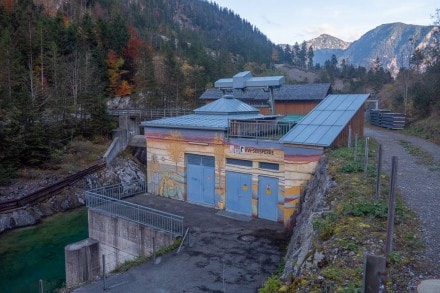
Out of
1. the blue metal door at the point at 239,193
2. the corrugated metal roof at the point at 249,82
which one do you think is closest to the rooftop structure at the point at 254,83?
the corrugated metal roof at the point at 249,82

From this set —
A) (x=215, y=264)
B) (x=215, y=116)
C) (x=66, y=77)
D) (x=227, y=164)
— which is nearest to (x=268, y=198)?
(x=227, y=164)

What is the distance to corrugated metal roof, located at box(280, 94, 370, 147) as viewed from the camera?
14852 millimetres

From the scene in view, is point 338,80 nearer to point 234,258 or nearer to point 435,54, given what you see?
point 435,54

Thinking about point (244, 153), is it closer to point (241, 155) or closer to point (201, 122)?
point (241, 155)

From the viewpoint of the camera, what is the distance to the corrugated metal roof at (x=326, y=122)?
14.9 meters

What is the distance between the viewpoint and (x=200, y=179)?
63.3 feet

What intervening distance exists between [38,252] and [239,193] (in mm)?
11578

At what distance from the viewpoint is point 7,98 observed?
28.9 m

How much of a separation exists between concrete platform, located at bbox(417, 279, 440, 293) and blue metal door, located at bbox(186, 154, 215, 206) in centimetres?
1403

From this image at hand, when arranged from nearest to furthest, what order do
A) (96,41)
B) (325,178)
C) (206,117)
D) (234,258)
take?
1. (325,178)
2. (234,258)
3. (206,117)
4. (96,41)

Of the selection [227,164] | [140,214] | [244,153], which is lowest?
[140,214]

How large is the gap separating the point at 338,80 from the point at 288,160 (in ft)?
241

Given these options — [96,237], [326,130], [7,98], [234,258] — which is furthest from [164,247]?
[7,98]

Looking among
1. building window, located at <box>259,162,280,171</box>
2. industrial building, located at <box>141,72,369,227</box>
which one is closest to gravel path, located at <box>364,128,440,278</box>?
industrial building, located at <box>141,72,369,227</box>
